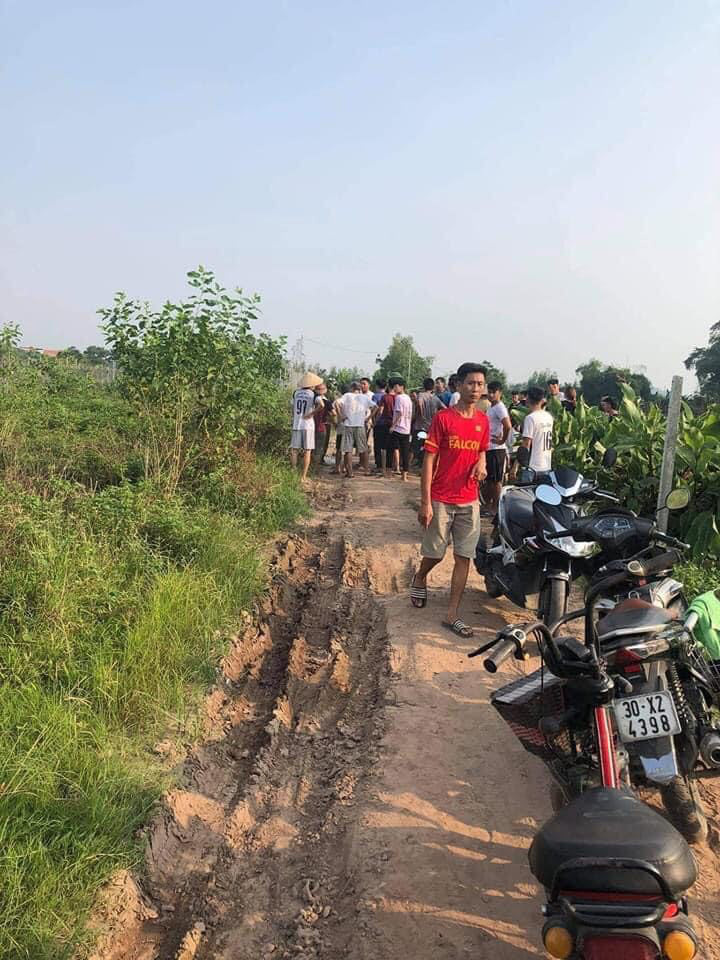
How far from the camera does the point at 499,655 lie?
2.01 metres

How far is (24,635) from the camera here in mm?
3740

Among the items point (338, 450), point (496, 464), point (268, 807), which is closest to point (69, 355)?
point (338, 450)

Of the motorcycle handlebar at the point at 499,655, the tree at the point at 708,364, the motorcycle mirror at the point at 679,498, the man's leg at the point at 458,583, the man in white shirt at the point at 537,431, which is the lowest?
the man's leg at the point at 458,583

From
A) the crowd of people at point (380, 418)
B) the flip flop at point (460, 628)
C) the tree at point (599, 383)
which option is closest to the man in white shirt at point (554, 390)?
the crowd of people at point (380, 418)

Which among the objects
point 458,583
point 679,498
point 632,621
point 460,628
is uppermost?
point 679,498

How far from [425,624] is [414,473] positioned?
740cm

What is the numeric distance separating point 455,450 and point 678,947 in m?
3.76

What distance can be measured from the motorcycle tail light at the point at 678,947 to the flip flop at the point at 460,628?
3440 mm

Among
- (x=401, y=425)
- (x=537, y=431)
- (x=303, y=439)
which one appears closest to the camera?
(x=537, y=431)

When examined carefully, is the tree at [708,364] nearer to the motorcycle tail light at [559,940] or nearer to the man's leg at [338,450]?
the man's leg at [338,450]

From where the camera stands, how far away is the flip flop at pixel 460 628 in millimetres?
5035

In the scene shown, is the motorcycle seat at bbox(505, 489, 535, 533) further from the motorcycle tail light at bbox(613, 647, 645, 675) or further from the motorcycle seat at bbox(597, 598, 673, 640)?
the motorcycle tail light at bbox(613, 647, 645, 675)

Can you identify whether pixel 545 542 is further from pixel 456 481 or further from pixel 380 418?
pixel 380 418

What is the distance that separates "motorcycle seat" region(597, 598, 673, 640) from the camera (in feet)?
8.21
